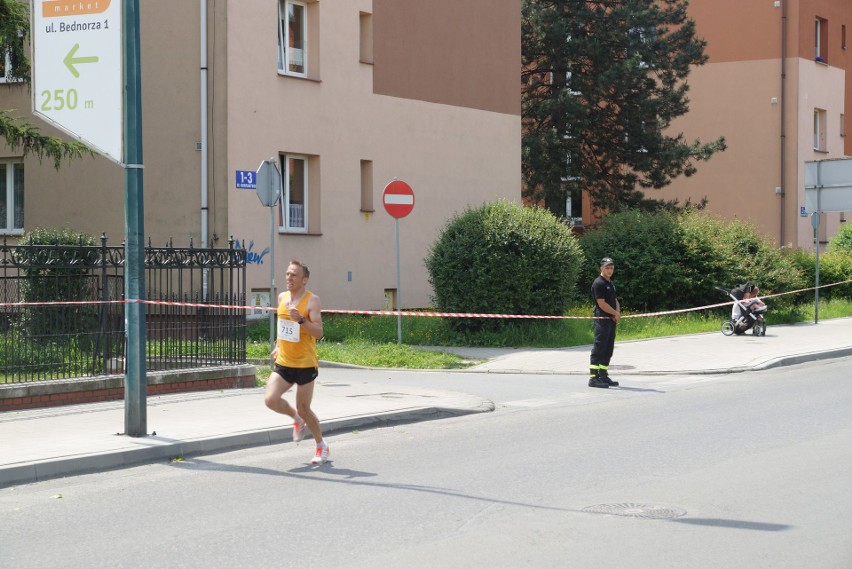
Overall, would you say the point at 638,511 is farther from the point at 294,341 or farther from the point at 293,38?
the point at 293,38

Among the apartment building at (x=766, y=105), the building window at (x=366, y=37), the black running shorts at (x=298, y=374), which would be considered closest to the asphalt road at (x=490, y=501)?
the black running shorts at (x=298, y=374)

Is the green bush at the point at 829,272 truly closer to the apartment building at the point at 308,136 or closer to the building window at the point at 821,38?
the apartment building at the point at 308,136

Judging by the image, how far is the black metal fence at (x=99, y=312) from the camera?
40.4 feet

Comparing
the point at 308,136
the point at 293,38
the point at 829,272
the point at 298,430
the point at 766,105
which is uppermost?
the point at 766,105

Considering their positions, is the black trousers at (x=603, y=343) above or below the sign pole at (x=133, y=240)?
below

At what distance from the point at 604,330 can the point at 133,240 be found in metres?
6.84

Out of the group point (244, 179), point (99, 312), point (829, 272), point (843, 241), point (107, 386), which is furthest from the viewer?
point (843, 241)

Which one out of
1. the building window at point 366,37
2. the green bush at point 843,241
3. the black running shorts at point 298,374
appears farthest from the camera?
the green bush at point 843,241

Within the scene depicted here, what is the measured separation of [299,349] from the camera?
30.8ft

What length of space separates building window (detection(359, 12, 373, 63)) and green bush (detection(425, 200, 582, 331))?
6.37 metres

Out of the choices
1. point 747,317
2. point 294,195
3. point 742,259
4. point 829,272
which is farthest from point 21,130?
point 829,272

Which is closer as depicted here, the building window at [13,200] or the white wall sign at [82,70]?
the white wall sign at [82,70]

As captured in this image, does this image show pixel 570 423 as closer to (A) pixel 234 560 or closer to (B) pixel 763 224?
(A) pixel 234 560

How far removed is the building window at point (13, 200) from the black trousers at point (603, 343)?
1464cm
